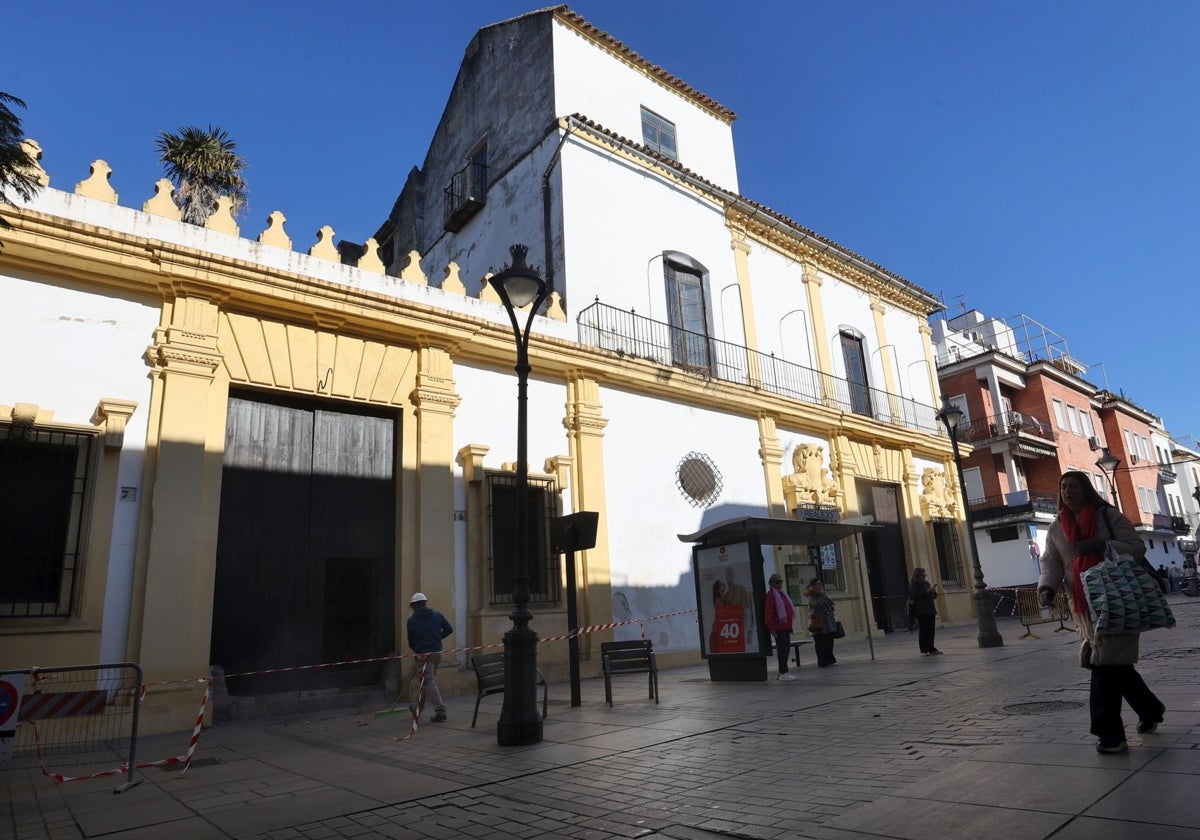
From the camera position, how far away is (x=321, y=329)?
36.9ft

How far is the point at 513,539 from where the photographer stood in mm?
12453

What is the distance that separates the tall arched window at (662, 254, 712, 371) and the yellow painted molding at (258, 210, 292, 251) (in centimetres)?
794

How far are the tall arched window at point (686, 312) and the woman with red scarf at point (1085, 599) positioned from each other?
36.9 ft

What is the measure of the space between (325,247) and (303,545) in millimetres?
4546

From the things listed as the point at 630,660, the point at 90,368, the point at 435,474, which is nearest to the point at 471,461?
the point at 435,474

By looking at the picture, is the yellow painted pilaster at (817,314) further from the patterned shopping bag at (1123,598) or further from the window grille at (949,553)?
the patterned shopping bag at (1123,598)

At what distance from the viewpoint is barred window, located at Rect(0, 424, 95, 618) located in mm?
8359

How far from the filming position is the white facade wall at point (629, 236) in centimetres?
1506

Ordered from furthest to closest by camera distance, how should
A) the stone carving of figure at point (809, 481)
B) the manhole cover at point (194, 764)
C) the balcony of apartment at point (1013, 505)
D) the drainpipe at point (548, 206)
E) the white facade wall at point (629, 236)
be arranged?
the balcony of apartment at point (1013, 505) → the stone carving of figure at point (809, 481) → the drainpipe at point (548, 206) → the white facade wall at point (629, 236) → the manhole cover at point (194, 764)

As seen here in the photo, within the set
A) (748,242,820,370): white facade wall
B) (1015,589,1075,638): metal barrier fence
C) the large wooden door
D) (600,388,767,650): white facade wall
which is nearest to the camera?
the large wooden door

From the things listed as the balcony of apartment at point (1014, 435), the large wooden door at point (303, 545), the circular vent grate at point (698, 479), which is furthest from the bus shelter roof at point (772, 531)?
the balcony of apartment at point (1014, 435)

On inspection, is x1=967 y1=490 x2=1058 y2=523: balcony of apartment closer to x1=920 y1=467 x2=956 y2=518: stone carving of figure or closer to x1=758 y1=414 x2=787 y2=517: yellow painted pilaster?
x1=920 y1=467 x2=956 y2=518: stone carving of figure

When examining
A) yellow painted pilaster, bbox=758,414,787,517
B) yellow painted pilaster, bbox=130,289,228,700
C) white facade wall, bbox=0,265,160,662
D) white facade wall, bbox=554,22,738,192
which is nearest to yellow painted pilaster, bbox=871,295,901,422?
white facade wall, bbox=554,22,738,192

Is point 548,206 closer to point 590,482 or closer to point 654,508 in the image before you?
point 590,482
